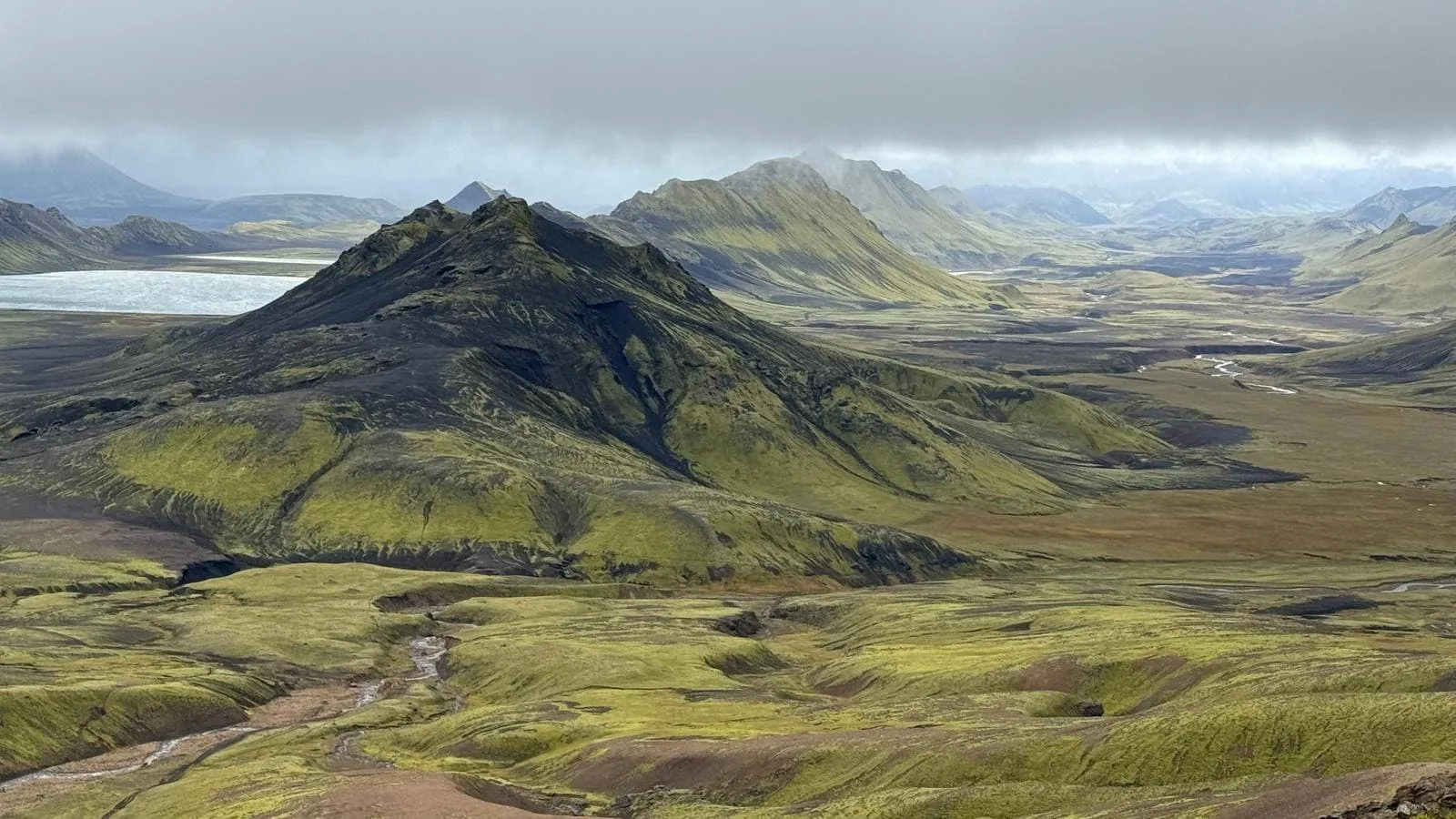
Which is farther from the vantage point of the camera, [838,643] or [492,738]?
[838,643]

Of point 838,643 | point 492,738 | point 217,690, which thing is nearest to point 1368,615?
point 838,643

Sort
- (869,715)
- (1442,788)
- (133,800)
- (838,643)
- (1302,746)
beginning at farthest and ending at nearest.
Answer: (838,643) < (869,715) < (133,800) < (1302,746) < (1442,788)

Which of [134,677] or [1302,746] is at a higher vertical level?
[1302,746]

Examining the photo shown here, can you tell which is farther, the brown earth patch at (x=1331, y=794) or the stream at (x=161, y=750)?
the stream at (x=161, y=750)

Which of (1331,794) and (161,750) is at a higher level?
(1331,794)

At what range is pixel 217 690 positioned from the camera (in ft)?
500

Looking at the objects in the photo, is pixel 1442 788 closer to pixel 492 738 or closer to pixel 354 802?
pixel 354 802

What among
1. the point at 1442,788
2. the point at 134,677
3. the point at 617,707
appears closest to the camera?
the point at 1442,788

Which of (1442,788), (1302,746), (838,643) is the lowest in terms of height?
(838,643)

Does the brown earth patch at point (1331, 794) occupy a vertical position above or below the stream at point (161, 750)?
above

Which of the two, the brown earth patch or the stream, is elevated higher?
the brown earth patch

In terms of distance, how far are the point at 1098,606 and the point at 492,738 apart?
10219 centimetres

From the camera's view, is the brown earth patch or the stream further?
the stream

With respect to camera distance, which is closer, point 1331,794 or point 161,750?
point 1331,794
